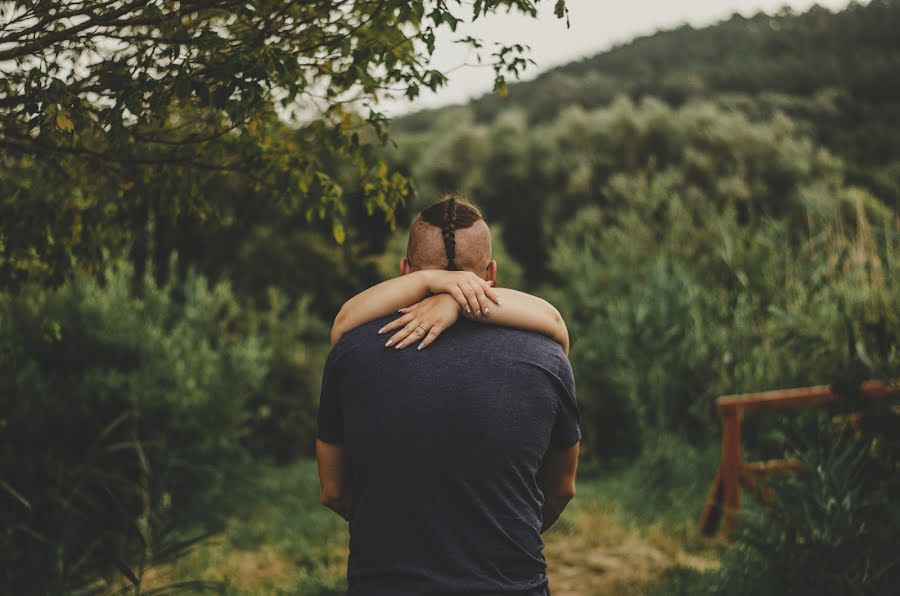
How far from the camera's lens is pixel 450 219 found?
2.01 meters

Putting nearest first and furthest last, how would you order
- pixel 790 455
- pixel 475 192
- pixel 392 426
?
pixel 392 426, pixel 790 455, pixel 475 192

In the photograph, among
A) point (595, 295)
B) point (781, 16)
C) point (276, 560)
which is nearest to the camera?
point (276, 560)

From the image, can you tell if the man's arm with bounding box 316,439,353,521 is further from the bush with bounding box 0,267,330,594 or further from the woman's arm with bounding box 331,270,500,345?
the bush with bounding box 0,267,330,594

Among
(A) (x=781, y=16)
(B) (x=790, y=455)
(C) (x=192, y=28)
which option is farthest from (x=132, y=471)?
(A) (x=781, y=16)

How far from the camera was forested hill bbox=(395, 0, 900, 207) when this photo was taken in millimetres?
26359

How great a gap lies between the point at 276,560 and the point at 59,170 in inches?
149

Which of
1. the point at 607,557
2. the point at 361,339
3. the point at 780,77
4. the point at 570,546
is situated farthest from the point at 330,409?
the point at 780,77

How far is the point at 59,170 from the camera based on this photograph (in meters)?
3.12

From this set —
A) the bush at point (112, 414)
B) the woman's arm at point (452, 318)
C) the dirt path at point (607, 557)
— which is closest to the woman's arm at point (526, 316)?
the woman's arm at point (452, 318)

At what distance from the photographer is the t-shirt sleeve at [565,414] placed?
1.85 m

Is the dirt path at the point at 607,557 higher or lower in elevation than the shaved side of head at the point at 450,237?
lower

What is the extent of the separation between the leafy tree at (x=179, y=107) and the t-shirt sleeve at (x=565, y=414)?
1169mm

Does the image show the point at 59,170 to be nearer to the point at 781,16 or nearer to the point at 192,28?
the point at 192,28

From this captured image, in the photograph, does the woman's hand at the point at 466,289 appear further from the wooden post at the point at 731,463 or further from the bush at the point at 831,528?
the wooden post at the point at 731,463
